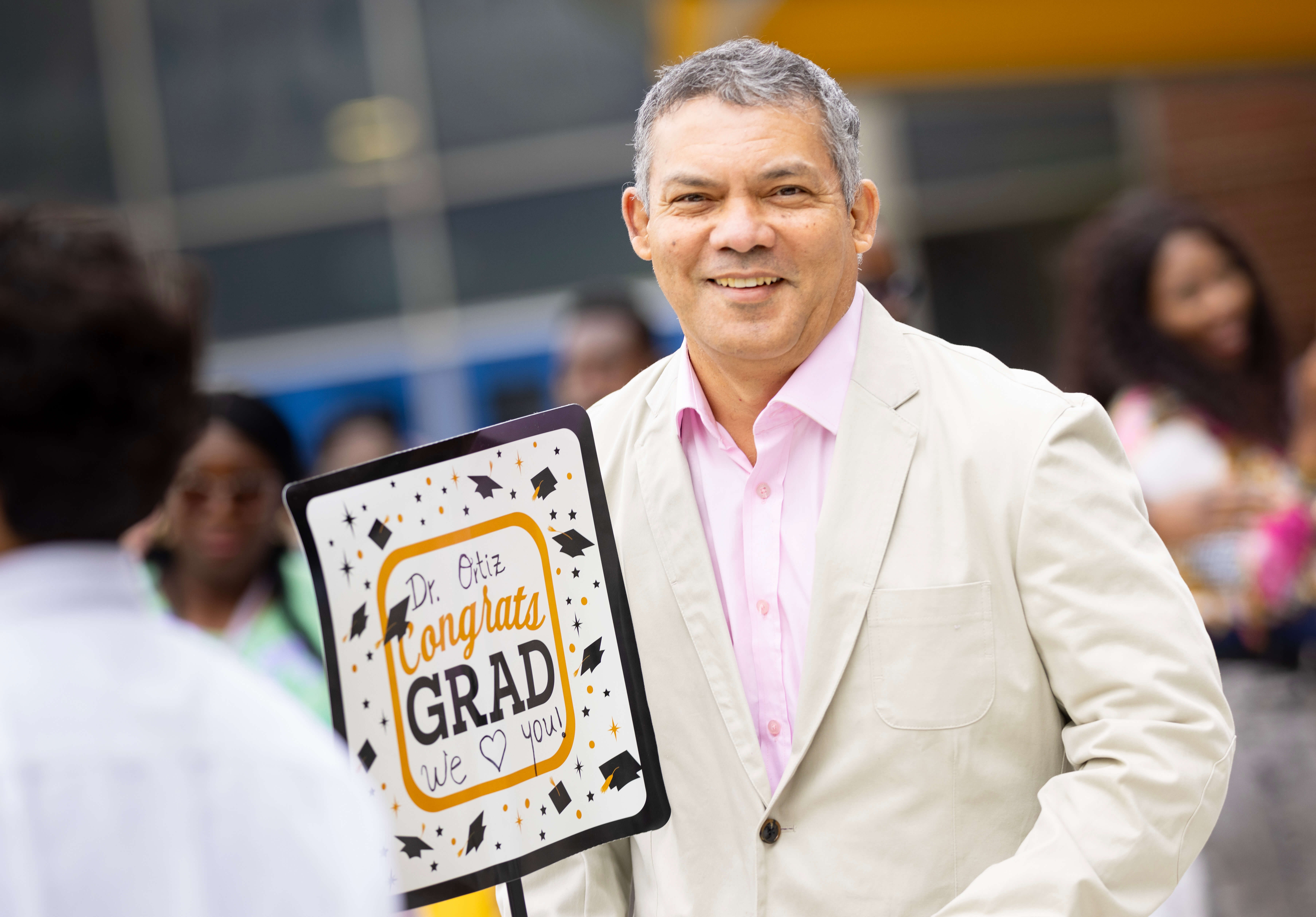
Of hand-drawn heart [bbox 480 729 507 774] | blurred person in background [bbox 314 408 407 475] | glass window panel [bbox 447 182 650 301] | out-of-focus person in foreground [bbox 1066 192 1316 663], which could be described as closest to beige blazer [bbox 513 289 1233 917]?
hand-drawn heart [bbox 480 729 507 774]

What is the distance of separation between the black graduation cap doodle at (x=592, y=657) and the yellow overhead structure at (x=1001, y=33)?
145 inches

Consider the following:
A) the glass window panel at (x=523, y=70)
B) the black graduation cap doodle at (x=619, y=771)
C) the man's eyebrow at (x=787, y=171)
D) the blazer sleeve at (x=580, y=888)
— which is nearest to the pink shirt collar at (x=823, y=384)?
the man's eyebrow at (x=787, y=171)

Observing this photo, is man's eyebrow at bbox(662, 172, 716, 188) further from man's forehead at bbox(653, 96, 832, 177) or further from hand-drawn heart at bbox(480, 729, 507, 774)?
hand-drawn heart at bbox(480, 729, 507, 774)

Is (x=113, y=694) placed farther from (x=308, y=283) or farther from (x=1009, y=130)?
(x=308, y=283)

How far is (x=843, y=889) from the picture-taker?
6.68 ft

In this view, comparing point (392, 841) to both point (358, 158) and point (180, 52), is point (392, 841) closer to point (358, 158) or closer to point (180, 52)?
point (358, 158)

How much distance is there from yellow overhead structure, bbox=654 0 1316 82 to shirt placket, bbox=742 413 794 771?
11.3 feet

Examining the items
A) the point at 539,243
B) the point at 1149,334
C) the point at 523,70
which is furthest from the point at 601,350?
the point at 523,70

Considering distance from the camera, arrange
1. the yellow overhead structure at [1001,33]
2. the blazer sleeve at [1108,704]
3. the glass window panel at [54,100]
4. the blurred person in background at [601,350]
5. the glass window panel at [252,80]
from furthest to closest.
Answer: the glass window panel at [54,100]
the glass window panel at [252,80]
the yellow overhead structure at [1001,33]
the blurred person in background at [601,350]
the blazer sleeve at [1108,704]

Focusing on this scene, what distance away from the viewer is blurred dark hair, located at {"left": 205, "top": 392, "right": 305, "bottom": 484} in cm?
434

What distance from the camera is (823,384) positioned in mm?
2217

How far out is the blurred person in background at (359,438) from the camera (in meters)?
6.00

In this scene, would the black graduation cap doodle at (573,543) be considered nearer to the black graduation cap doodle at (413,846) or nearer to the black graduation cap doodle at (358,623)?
the black graduation cap doodle at (358,623)

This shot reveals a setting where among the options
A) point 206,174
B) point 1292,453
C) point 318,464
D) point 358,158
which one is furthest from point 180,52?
point 1292,453
